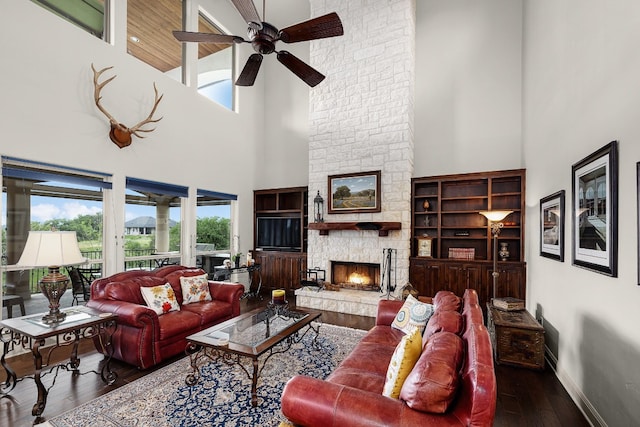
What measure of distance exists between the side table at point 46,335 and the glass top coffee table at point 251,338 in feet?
2.62

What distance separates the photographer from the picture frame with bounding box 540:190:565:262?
3057 mm

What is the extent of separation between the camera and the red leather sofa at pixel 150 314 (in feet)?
10.1

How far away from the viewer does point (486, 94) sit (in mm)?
5387

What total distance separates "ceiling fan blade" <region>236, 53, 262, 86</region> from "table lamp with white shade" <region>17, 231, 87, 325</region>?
2.45m

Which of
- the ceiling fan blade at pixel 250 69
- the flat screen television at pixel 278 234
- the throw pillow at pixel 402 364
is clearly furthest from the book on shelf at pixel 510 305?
the ceiling fan blade at pixel 250 69

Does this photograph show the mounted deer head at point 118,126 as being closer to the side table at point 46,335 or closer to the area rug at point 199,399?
the side table at point 46,335

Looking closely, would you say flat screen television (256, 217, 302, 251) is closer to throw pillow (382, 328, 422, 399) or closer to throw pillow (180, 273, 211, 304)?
throw pillow (180, 273, 211, 304)

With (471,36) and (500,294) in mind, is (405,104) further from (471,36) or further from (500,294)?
(500,294)

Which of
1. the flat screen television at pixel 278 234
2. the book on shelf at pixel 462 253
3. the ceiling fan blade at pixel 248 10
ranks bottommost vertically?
the book on shelf at pixel 462 253

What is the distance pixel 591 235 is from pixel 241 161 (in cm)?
615

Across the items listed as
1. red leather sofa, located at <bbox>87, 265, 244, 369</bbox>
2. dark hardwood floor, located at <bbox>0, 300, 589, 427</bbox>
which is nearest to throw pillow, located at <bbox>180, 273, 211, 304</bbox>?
red leather sofa, located at <bbox>87, 265, 244, 369</bbox>

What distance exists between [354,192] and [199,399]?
4.12 m

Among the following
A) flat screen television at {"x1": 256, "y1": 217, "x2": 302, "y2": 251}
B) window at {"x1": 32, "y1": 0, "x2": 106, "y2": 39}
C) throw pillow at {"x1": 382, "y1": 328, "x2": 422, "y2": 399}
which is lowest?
throw pillow at {"x1": 382, "y1": 328, "x2": 422, "y2": 399}

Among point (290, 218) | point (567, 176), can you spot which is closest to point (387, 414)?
point (567, 176)
